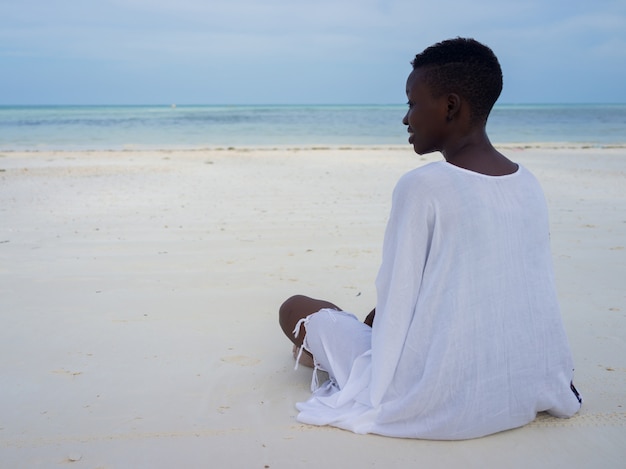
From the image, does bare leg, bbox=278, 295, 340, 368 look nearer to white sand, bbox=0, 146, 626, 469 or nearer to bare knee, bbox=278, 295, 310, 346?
bare knee, bbox=278, 295, 310, 346

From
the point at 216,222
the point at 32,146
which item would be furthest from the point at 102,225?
the point at 32,146

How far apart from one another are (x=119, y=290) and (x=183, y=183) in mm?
5995

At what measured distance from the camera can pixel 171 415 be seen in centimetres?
261

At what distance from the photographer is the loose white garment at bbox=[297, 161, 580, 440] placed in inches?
85.9

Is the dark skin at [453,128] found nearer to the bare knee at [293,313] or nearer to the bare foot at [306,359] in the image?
the bare knee at [293,313]

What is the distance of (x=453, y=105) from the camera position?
2.24m

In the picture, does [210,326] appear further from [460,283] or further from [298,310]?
[460,283]

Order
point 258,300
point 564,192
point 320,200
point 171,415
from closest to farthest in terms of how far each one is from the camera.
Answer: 1. point 171,415
2. point 258,300
3. point 320,200
4. point 564,192

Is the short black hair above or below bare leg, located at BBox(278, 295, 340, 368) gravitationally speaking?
above

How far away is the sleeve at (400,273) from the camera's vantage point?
7.16 ft

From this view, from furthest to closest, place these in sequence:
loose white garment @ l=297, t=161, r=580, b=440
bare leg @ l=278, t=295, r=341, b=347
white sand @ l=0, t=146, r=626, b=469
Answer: bare leg @ l=278, t=295, r=341, b=347 → white sand @ l=0, t=146, r=626, b=469 → loose white garment @ l=297, t=161, r=580, b=440

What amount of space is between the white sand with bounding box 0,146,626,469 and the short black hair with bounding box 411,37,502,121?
3.86 ft

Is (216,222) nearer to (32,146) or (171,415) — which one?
(171,415)

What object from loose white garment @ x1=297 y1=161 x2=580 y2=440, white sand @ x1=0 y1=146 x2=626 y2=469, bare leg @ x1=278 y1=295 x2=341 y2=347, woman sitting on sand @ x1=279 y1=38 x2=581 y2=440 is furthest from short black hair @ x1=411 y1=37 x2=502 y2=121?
white sand @ x1=0 y1=146 x2=626 y2=469
